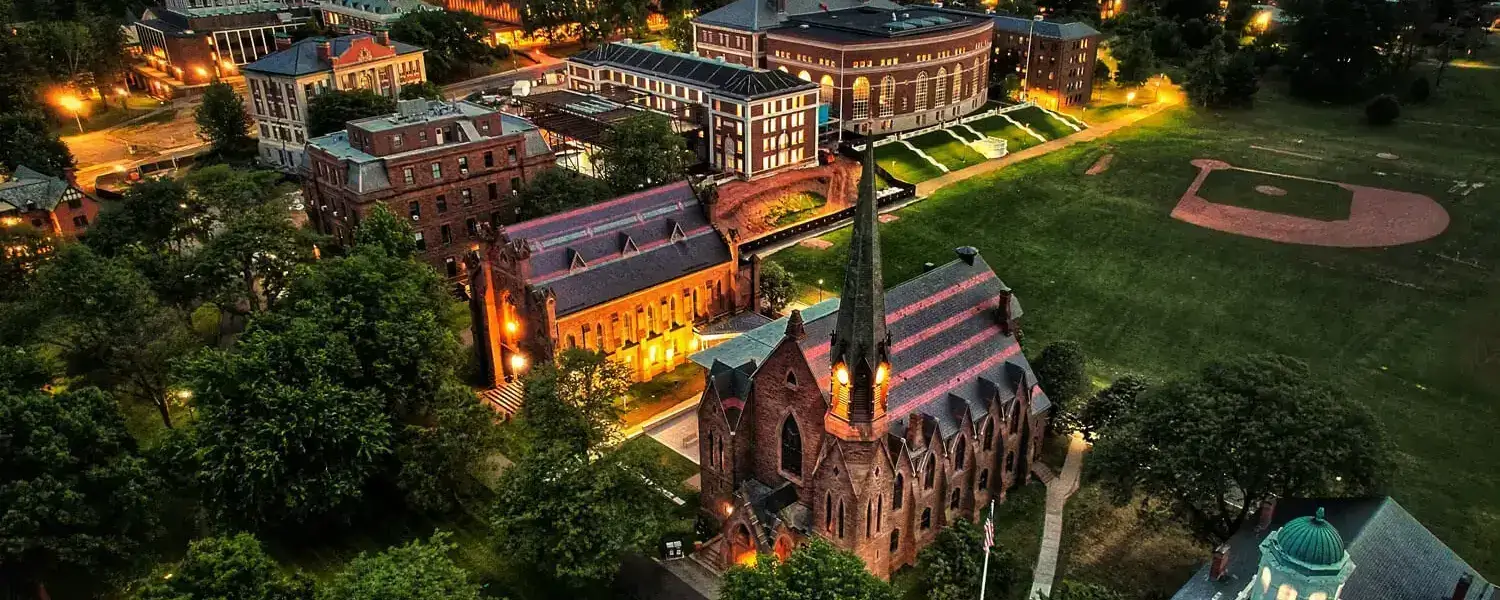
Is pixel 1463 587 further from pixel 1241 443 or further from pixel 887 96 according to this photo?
pixel 887 96

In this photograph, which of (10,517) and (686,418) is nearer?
(10,517)

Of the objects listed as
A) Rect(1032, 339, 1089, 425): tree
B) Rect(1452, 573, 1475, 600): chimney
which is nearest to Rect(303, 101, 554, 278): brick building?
Rect(1032, 339, 1089, 425): tree

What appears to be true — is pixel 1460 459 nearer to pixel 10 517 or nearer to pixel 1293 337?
pixel 1293 337

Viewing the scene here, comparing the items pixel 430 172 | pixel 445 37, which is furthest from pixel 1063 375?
pixel 445 37

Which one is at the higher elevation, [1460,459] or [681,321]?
[681,321]

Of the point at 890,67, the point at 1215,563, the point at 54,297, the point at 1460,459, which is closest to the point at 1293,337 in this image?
the point at 1460,459

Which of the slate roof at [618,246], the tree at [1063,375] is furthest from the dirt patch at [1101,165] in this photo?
the tree at [1063,375]
